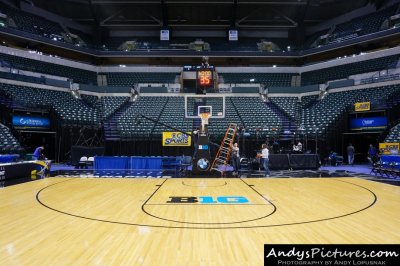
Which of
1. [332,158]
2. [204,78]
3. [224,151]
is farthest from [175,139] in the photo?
[332,158]

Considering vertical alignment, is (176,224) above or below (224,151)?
below

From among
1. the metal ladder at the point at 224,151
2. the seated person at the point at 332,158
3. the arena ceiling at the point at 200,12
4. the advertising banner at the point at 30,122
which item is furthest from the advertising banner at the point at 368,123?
the advertising banner at the point at 30,122

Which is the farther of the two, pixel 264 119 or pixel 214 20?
pixel 214 20

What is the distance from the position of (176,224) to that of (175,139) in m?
13.7

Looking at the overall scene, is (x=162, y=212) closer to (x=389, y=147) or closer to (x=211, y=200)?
(x=211, y=200)

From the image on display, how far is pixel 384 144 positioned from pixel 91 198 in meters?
16.6

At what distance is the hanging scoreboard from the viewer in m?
20.4

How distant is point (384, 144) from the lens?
16.0 meters

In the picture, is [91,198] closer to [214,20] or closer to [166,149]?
[166,149]

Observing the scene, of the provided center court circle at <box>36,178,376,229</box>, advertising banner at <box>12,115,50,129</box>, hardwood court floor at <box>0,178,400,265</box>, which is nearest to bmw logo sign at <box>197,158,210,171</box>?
hardwood court floor at <box>0,178,400,265</box>

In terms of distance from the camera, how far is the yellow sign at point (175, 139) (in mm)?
17812

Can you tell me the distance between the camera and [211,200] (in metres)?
6.28

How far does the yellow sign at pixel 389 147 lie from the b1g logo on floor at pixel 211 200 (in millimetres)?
12944

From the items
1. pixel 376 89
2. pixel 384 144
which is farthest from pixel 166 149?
pixel 376 89
